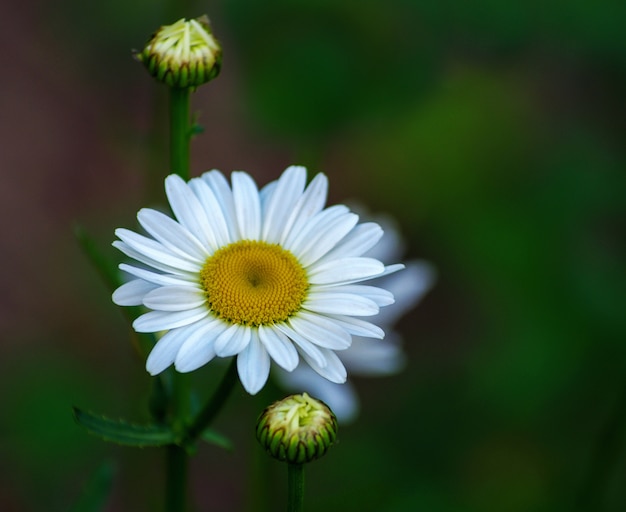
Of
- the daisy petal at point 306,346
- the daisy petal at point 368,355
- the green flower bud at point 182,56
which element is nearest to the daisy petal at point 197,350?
the daisy petal at point 306,346

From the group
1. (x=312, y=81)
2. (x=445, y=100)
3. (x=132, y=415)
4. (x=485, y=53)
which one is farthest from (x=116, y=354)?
(x=485, y=53)

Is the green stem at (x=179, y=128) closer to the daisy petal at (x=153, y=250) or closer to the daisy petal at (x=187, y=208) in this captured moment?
the daisy petal at (x=187, y=208)

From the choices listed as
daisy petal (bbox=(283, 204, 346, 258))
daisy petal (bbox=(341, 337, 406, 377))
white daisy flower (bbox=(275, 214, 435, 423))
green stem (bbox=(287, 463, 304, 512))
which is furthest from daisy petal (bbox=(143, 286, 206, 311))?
daisy petal (bbox=(341, 337, 406, 377))

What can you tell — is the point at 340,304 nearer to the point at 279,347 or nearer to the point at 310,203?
the point at 279,347

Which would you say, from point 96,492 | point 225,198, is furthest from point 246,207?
point 96,492

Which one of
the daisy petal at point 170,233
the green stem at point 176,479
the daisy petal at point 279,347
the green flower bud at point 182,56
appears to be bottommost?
the green stem at point 176,479

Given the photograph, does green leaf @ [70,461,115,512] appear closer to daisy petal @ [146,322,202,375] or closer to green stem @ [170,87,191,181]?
daisy petal @ [146,322,202,375]
